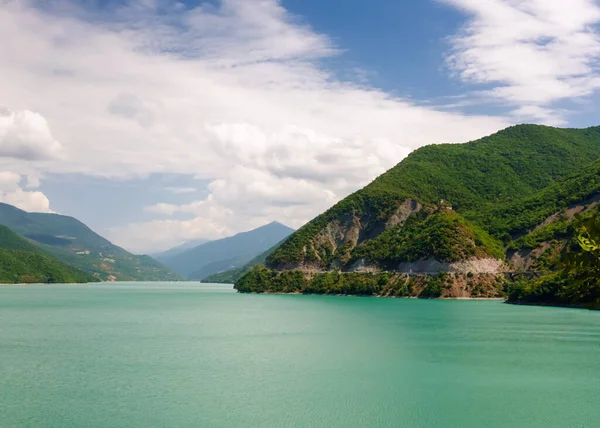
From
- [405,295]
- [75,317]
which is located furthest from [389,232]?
[75,317]

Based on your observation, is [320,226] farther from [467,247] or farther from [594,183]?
[594,183]

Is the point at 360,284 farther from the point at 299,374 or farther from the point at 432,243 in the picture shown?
the point at 299,374

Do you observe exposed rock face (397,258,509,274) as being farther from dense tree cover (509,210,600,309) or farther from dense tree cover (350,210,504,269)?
dense tree cover (509,210,600,309)

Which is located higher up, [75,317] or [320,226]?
[320,226]

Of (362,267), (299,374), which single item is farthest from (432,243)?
(299,374)

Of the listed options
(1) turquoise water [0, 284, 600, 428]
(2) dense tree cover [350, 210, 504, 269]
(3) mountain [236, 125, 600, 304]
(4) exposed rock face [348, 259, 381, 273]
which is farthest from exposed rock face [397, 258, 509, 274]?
(1) turquoise water [0, 284, 600, 428]

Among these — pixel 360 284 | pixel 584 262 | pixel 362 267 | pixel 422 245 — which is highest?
pixel 422 245

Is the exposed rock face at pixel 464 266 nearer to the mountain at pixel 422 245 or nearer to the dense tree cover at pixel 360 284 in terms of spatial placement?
the mountain at pixel 422 245
